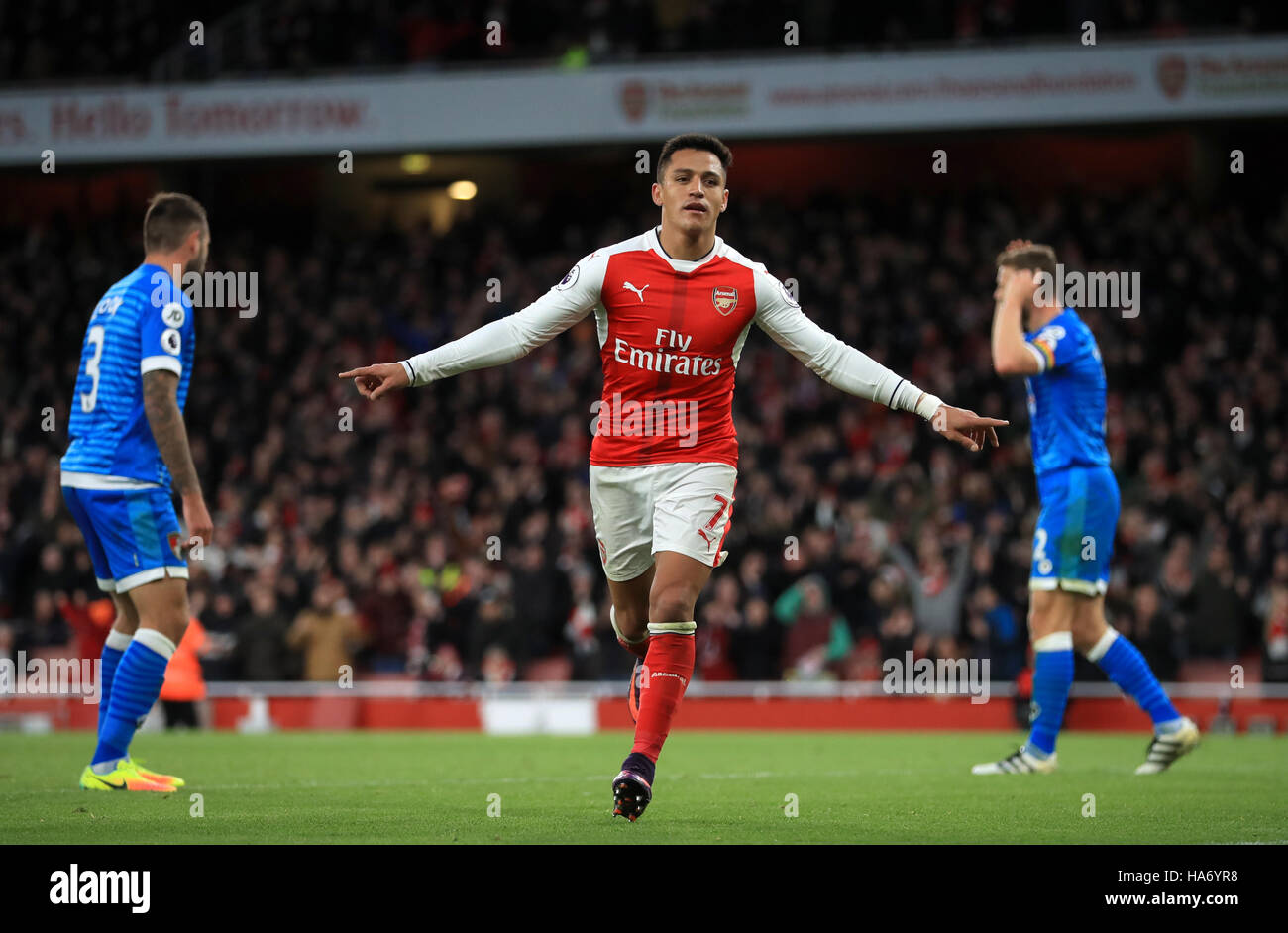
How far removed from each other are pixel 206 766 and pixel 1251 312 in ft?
50.1

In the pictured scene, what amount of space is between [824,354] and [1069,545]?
9.35ft

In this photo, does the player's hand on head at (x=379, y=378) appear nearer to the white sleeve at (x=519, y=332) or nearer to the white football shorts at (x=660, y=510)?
the white sleeve at (x=519, y=332)

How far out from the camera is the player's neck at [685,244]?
267 inches

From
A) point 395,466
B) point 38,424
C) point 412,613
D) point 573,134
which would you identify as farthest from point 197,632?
point 573,134

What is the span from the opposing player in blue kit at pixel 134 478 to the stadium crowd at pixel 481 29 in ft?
53.2

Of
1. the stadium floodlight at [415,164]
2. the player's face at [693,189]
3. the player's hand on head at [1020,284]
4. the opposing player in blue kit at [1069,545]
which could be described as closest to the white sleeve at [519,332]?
the player's face at [693,189]

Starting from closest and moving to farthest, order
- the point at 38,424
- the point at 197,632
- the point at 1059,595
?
the point at 1059,595, the point at 197,632, the point at 38,424

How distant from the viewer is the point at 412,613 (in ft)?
61.1

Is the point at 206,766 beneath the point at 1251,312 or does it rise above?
beneath

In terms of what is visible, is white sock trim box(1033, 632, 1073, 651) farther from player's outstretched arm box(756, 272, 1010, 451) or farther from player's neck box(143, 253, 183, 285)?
player's neck box(143, 253, 183, 285)

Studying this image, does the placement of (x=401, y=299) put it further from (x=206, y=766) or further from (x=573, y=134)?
(x=206, y=766)

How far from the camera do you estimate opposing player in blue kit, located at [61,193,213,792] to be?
24.4ft

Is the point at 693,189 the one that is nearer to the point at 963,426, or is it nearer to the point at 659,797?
the point at 963,426

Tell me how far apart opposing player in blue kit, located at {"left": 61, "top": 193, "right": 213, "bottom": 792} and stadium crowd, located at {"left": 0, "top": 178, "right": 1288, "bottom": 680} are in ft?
32.3
